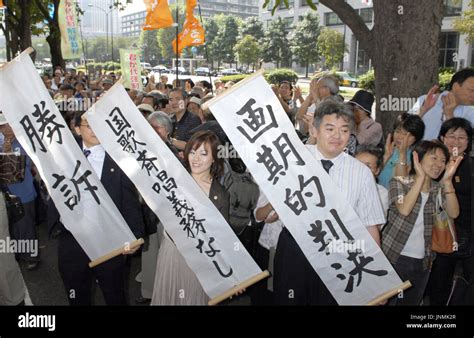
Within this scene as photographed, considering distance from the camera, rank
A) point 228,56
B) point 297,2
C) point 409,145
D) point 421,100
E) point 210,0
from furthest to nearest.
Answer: point 210,0 → point 228,56 → point 297,2 → point 421,100 → point 409,145

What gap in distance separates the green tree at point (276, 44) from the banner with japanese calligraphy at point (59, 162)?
48681mm

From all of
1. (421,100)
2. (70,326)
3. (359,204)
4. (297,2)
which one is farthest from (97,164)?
(297,2)

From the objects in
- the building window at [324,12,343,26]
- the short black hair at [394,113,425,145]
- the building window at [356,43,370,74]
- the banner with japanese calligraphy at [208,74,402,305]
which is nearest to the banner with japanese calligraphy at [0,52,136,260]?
the banner with japanese calligraphy at [208,74,402,305]

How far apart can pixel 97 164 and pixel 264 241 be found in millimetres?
1438

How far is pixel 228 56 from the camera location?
61.3 meters

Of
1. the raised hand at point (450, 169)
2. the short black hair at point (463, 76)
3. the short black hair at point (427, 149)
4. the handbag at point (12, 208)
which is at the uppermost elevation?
the short black hair at point (463, 76)

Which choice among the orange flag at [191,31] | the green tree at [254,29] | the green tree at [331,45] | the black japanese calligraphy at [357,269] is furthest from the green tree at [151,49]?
the black japanese calligraphy at [357,269]

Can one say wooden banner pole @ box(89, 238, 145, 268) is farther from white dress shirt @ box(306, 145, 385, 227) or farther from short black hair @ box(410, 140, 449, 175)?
short black hair @ box(410, 140, 449, 175)

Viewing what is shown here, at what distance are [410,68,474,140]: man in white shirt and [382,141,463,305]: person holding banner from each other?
1.46 m

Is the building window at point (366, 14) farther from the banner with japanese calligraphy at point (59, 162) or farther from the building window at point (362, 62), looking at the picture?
the banner with japanese calligraphy at point (59, 162)

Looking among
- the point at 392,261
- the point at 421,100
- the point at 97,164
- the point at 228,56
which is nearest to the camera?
the point at 392,261

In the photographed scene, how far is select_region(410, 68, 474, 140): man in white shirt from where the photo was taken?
174 inches

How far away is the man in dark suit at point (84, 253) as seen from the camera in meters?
3.30

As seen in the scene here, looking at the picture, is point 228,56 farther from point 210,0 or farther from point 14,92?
point 210,0
